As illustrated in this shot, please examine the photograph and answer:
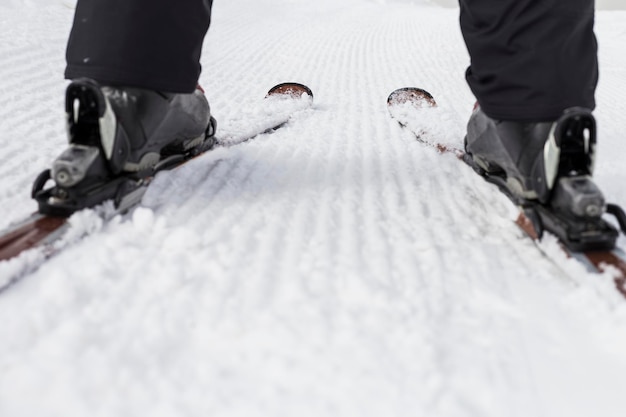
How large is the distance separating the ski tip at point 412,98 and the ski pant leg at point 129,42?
101 centimetres

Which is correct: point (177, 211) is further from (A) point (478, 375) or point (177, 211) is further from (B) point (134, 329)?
(A) point (478, 375)

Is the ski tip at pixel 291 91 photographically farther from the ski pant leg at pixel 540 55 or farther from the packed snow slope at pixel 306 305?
the ski pant leg at pixel 540 55

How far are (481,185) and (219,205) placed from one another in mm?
510

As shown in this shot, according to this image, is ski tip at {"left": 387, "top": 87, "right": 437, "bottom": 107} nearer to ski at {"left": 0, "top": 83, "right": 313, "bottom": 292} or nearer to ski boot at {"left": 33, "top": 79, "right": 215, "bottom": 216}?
ski at {"left": 0, "top": 83, "right": 313, "bottom": 292}

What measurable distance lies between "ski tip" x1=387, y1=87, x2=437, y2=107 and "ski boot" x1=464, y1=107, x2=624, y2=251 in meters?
0.90

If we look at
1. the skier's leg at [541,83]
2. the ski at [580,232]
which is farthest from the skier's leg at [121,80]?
the ski at [580,232]

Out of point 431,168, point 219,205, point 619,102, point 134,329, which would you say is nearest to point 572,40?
point 431,168

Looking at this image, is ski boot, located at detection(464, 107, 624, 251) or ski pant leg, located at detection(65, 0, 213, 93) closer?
ski boot, located at detection(464, 107, 624, 251)

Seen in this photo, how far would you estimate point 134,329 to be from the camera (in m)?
0.51

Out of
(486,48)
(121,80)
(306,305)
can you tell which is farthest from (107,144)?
(486,48)

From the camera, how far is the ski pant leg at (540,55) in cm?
74

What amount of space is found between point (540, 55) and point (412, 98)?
1040 mm

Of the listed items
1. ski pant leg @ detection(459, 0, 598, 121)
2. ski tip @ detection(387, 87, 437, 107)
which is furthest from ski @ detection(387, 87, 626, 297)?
ski tip @ detection(387, 87, 437, 107)

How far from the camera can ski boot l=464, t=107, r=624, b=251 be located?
69cm
